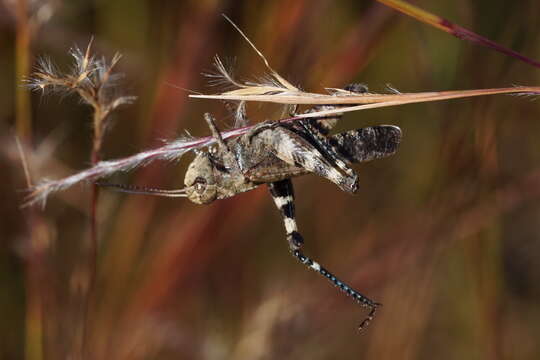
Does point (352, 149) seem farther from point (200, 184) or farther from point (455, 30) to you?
point (455, 30)

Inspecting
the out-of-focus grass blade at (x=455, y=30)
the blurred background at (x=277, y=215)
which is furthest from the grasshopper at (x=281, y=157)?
the out-of-focus grass blade at (x=455, y=30)

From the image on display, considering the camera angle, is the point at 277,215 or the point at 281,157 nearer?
the point at 281,157

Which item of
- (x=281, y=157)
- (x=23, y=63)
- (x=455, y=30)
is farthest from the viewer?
(x=23, y=63)

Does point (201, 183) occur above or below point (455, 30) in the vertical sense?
above

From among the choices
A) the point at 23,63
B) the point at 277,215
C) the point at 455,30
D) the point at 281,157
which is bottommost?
the point at 455,30

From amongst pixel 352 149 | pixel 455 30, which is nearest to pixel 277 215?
pixel 352 149

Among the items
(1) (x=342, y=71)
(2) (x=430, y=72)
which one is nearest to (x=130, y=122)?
(1) (x=342, y=71)

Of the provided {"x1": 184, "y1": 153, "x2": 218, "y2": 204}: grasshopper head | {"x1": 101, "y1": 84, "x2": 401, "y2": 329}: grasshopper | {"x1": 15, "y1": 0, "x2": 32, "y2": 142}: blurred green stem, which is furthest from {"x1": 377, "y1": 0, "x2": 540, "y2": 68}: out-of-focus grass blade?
{"x1": 15, "y1": 0, "x2": 32, "y2": 142}: blurred green stem
